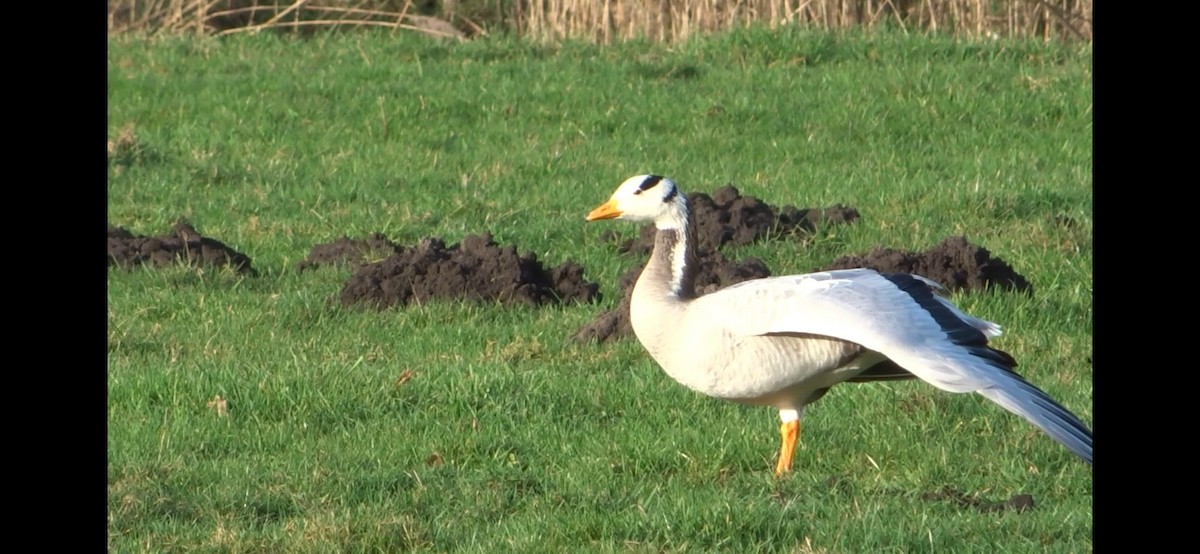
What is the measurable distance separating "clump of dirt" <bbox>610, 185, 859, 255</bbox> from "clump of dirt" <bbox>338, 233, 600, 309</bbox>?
837 mm

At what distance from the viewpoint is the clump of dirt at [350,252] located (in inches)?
372

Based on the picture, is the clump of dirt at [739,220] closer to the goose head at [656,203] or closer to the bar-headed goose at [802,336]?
the goose head at [656,203]

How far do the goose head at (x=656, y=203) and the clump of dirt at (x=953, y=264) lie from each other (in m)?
2.20

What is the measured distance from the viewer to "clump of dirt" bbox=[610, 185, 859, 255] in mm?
9508

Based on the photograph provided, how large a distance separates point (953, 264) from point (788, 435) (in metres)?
2.77

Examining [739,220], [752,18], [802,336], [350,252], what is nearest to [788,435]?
[802,336]

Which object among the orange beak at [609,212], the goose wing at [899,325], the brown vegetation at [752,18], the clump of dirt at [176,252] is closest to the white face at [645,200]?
the orange beak at [609,212]

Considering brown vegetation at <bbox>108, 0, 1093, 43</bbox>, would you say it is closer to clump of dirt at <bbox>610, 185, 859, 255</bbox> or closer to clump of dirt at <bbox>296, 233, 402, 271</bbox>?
clump of dirt at <bbox>610, 185, 859, 255</bbox>

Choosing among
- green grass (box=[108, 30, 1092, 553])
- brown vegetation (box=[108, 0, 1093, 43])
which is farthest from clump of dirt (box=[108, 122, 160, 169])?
brown vegetation (box=[108, 0, 1093, 43])

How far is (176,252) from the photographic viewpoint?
9.34 m

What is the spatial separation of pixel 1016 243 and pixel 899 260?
1.58m

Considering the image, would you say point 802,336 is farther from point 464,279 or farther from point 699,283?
point 464,279
